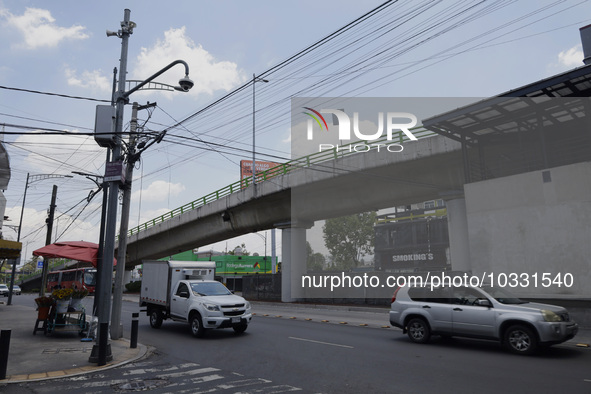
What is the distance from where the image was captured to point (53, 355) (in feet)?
33.2

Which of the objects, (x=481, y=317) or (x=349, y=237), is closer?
(x=481, y=317)

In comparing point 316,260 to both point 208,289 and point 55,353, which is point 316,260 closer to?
point 208,289

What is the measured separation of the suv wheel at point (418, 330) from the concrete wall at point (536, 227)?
6.51m

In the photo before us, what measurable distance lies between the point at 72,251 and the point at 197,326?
550 centimetres

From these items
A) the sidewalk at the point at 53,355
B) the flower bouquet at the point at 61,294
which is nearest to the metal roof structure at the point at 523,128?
the sidewalk at the point at 53,355

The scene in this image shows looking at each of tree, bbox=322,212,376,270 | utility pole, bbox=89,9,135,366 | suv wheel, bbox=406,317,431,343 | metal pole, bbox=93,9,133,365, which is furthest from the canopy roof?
tree, bbox=322,212,376,270

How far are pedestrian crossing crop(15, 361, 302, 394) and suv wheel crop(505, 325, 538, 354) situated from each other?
619 cm

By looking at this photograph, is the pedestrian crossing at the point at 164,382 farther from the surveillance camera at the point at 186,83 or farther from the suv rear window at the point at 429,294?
the surveillance camera at the point at 186,83

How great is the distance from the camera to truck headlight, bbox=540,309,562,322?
9859mm

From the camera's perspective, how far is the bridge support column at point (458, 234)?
2161cm

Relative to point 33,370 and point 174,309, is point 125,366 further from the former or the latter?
point 174,309

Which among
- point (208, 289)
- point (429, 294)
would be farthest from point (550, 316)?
point (208, 289)

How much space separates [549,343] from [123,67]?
13643 mm

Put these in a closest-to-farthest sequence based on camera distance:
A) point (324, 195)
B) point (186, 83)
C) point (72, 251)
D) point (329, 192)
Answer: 1. point (186, 83)
2. point (72, 251)
3. point (329, 192)
4. point (324, 195)
